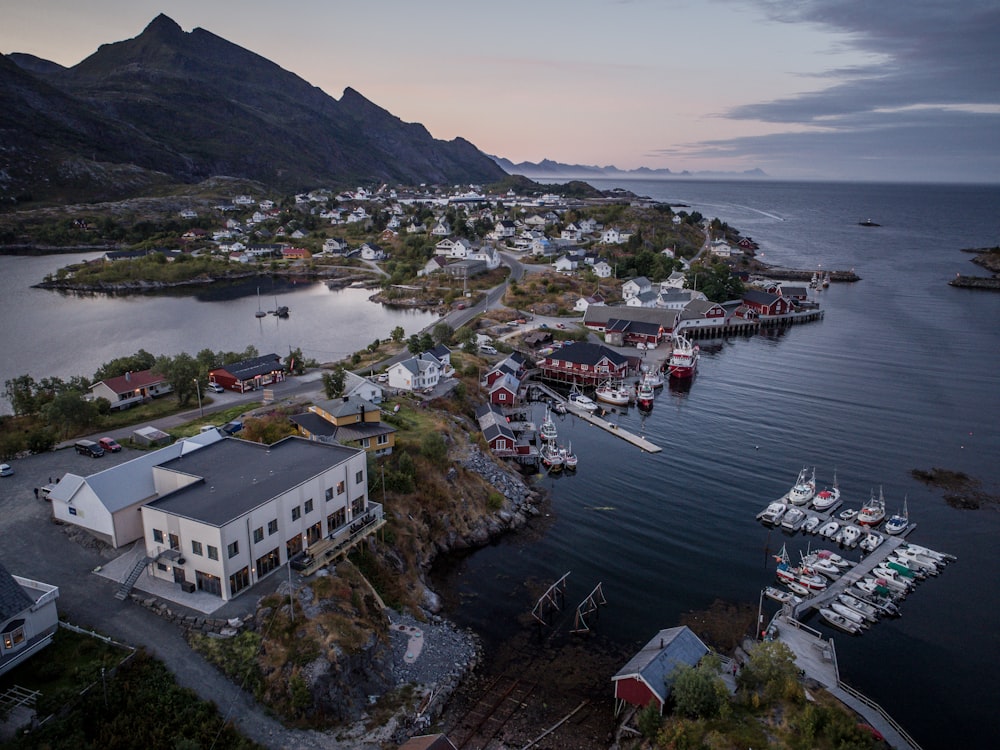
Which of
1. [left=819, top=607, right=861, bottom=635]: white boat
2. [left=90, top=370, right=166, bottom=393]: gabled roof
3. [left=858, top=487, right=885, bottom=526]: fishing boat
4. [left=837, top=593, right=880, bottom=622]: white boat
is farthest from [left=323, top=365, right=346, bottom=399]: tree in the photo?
[left=858, top=487, right=885, bottom=526]: fishing boat

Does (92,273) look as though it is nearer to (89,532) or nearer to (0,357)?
(0,357)

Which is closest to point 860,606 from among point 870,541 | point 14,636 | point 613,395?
point 870,541

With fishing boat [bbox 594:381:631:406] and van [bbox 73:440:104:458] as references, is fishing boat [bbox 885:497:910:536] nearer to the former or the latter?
fishing boat [bbox 594:381:631:406]

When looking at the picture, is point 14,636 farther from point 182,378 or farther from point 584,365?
point 584,365

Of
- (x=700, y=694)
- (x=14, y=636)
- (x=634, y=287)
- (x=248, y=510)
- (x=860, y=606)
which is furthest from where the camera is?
(x=634, y=287)

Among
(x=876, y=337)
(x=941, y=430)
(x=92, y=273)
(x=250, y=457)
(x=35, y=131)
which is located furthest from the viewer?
(x=35, y=131)

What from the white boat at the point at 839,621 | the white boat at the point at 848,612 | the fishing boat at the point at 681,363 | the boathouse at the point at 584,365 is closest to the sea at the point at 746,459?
the white boat at the point at 839,621

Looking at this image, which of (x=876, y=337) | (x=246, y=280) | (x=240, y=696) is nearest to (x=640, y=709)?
(x=240, y=696)
